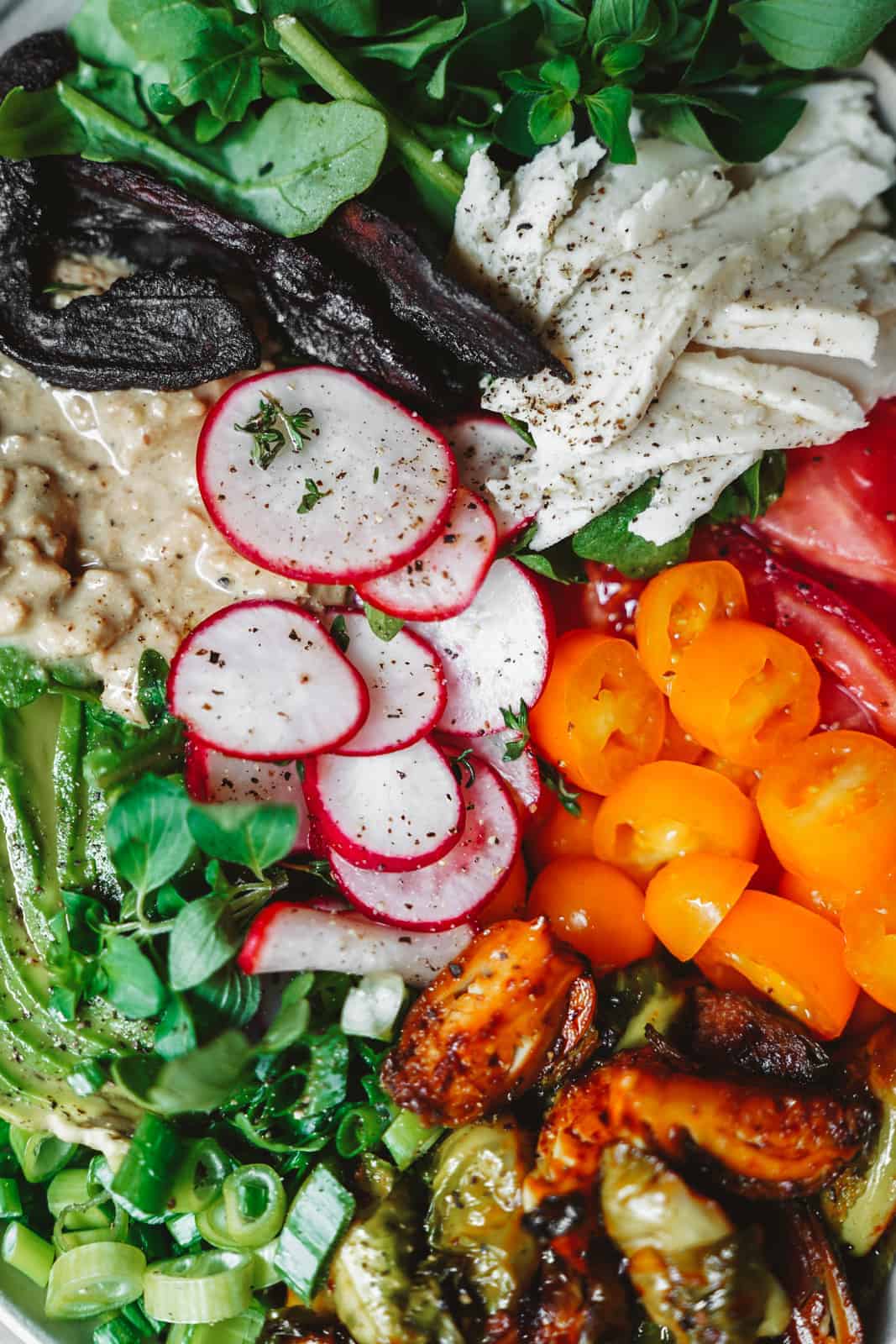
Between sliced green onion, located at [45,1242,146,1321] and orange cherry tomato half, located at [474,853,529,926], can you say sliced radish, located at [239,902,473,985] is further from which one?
sliced green onion, located at [45,1242,146,1321]

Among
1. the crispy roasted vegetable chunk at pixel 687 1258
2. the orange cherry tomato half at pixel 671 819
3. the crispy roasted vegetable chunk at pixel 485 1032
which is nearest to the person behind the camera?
the crispy roasted vegetable chunk at pixel 687 1258

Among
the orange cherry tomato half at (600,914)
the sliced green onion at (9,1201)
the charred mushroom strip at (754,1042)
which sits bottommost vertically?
the sliced green onion at (9,1201)

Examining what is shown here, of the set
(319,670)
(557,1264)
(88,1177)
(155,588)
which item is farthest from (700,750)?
(88,1177)

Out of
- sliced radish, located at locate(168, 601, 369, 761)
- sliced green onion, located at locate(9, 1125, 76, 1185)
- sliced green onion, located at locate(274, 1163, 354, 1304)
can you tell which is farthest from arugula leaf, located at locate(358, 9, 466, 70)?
sliced green onion, located at locate(9, 1125, 76, 1185)

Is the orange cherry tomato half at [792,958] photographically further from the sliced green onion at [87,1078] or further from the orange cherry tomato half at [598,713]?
the sliced green onion at [87,1078]

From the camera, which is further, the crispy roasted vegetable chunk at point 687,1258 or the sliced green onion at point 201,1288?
the sliced green onion at point 201,1288

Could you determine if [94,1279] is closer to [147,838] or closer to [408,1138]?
[408,1138]

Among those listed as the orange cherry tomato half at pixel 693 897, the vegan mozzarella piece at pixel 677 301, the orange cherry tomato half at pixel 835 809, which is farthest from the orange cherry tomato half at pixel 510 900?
the vegan mozzarella piece at pixel 677 301

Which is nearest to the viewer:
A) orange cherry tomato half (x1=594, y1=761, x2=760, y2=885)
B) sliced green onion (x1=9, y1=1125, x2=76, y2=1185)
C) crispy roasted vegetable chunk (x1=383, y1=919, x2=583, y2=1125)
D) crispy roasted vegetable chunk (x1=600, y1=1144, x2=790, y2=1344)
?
crispy roasted vegetable chunk (x1=600, y1=1144, x2=790, y2=1344)
